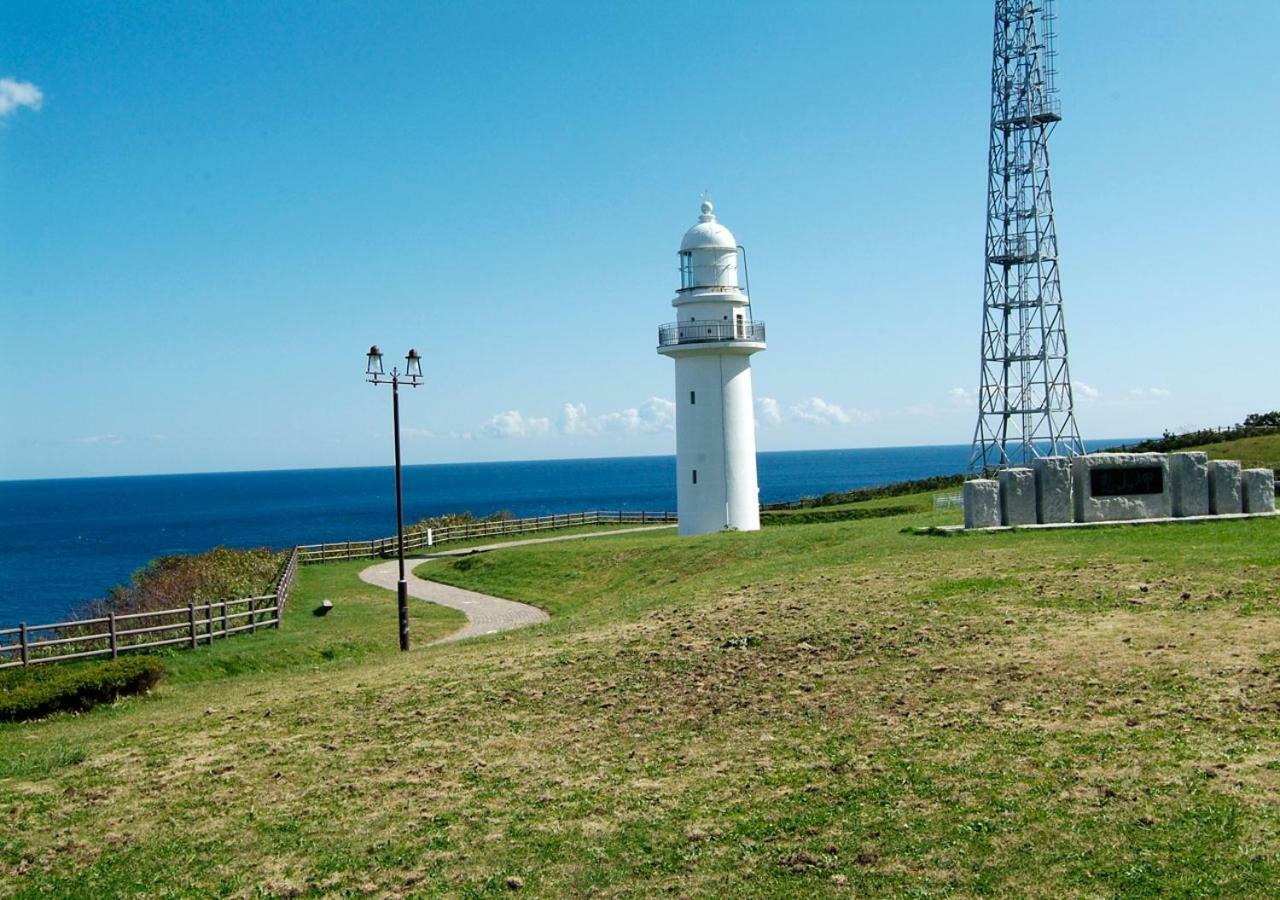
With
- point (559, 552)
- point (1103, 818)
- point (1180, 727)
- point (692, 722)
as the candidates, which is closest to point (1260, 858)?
point (1103, 818)

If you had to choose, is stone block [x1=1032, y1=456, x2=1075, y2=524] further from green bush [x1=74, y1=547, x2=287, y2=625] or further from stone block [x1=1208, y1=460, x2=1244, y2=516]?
green bush [x1=74, y1=547, x2=287, y2=625]

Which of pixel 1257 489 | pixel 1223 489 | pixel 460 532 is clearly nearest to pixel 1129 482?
pixel 1223 489

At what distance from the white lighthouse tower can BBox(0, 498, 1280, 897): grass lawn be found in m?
18.6

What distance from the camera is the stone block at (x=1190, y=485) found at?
28.9 m

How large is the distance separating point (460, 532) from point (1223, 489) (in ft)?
117

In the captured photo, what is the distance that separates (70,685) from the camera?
20.6 m

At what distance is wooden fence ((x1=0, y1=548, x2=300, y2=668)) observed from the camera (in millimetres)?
24188

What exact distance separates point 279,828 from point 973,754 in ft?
25.2

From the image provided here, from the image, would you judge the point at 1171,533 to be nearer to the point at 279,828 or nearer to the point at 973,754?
the point at 973,754

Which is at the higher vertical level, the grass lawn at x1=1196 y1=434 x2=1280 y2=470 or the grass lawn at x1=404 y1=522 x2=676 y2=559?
the grass lawn at x1=1196 y1=434 x2=1280 y2=470

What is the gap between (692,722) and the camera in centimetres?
1475

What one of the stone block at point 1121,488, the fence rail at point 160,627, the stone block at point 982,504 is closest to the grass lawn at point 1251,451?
the stone block at point 1121,488

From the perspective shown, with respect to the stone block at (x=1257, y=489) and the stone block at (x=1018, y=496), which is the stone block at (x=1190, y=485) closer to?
the stone block at (x=1257, y=489)

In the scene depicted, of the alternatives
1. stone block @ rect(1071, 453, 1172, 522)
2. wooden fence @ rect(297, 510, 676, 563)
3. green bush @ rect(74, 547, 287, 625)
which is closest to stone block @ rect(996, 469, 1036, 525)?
stone block @ rect(1071, 453, 1172, 522)
